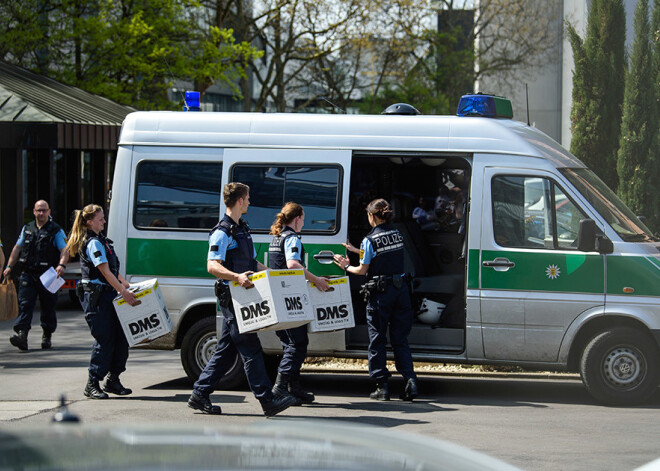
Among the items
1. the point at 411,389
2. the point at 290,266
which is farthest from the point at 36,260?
the point at 411,389

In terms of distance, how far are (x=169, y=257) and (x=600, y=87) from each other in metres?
9.93

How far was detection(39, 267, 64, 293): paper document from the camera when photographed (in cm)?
1210

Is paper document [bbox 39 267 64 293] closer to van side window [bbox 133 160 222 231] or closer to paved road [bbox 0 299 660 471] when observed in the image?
paved road [bbox 0 299 660 471]

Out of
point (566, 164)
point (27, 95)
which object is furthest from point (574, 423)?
point (27, 95)

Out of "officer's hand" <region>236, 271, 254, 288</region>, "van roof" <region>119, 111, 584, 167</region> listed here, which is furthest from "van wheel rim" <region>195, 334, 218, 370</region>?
"van roof" <region>119, 111, 584, 167</region>

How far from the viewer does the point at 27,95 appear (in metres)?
19.8

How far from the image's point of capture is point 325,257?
915 cm

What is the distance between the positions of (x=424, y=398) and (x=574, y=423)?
66.7 inches

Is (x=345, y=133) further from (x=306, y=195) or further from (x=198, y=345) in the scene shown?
(x=198, y=345)

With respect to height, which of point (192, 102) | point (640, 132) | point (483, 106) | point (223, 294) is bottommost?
point (223, 294)

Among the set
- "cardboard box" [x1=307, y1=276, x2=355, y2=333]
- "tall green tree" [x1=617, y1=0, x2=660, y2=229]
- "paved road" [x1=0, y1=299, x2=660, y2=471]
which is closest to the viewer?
"paved road" [x1=0, y1=299, x2=660, y2=471]

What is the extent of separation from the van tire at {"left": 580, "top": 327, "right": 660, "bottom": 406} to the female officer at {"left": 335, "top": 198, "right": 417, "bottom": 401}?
62.4 inches

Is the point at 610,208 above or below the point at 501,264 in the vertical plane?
above

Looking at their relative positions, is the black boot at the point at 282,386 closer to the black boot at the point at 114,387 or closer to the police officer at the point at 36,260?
the black boot at the point at 114,387
